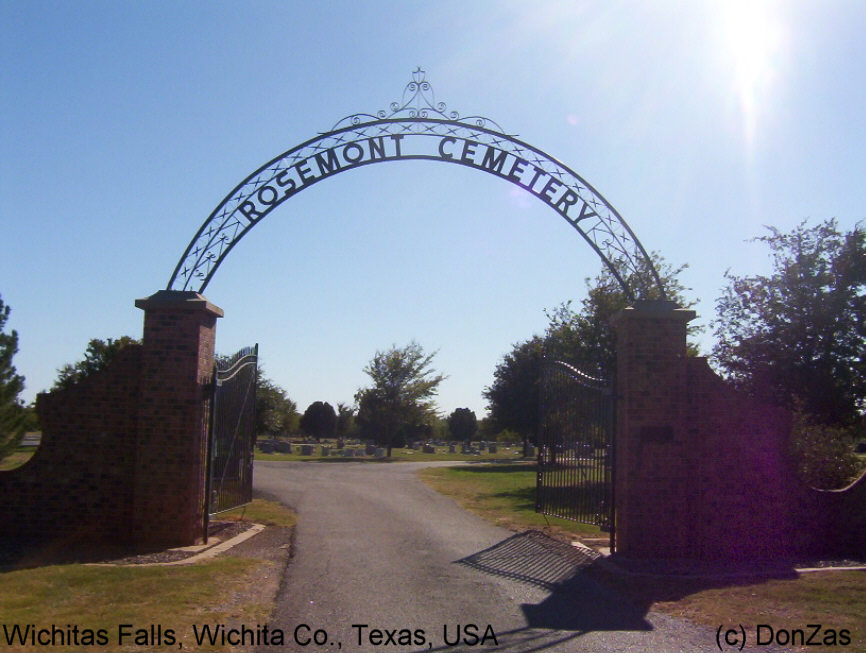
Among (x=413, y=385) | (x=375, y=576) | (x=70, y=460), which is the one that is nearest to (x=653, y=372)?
(x=375, y=576)

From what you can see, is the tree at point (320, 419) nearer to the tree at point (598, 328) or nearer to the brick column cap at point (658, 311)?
the tree at point (598, 328)

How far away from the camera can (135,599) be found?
689cm

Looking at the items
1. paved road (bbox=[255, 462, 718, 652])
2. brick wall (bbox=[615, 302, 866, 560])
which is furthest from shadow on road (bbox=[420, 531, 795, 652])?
brick wall (bbox=[615, 302, 866, 560])

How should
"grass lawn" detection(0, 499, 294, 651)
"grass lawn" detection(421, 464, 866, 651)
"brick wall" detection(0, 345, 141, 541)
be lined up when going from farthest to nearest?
"brick wall" detection(0, 345, 141, 541) < "grass lawn" detection(421, 464, 866, 651) < "grass lawn" detection(0, 499, 294, 651)

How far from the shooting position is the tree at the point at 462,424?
238 feet

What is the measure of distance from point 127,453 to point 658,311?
6474 millimetres

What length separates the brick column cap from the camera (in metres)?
9.51

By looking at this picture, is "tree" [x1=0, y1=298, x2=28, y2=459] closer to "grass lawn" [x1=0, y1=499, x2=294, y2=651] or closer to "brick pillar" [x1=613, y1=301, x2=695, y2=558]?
"grass lawn" [x1=0, y1=499, x2=294, y2=651]

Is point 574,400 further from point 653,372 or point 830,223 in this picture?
point 830,223

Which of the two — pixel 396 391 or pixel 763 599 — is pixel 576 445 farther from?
pixel 396 391

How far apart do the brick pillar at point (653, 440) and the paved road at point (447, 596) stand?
93cm

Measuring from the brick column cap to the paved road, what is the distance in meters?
2.94

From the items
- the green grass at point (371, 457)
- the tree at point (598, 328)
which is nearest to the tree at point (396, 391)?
the green grass at point (371, 457)

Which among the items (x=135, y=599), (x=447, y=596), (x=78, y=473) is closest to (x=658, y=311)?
(x=447, y=596)
